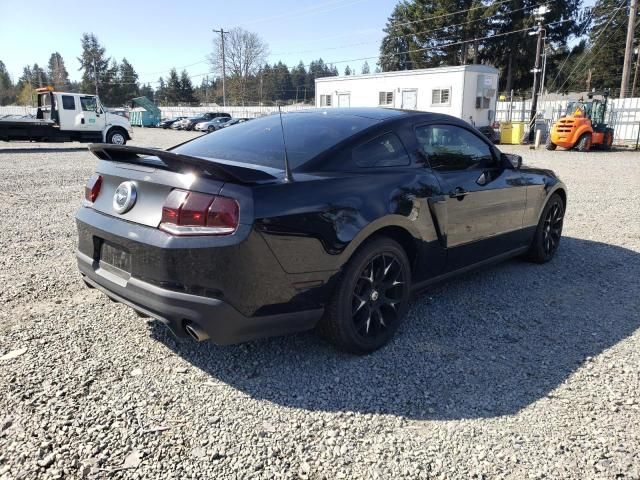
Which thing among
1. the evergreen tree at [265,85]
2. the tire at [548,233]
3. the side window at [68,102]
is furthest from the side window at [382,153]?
the evergreen tree at [265,85]

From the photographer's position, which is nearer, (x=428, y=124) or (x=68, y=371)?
(x=68, y=371)

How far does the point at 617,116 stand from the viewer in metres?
24.7

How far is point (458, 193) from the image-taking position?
373 cm

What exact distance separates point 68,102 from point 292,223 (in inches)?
777

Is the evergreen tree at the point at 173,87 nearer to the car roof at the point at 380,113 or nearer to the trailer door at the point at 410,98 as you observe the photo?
the trailer door at the point at 410,98

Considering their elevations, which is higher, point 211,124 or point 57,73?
point 57,73

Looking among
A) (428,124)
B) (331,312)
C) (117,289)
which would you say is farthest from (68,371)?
(428,124)

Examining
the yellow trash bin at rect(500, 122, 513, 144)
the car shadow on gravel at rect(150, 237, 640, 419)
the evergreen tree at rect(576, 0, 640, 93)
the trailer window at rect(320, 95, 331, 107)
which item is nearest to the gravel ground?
the car shadow on gravel at rect(150, 237, 640, 419)

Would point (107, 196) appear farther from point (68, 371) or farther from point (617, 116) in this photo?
point (617, 116)

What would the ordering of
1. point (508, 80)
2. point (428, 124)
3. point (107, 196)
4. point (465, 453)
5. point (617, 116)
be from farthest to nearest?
point (508, 80)
point (617, 116)
point (428, 124)
point (107, 196)
point (465, 453)

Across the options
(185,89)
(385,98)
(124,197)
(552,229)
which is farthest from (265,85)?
(124,197)

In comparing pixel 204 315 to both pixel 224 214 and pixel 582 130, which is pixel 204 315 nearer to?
pixel 224 214

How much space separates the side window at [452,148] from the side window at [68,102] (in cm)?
1907

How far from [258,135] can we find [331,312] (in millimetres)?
1431
